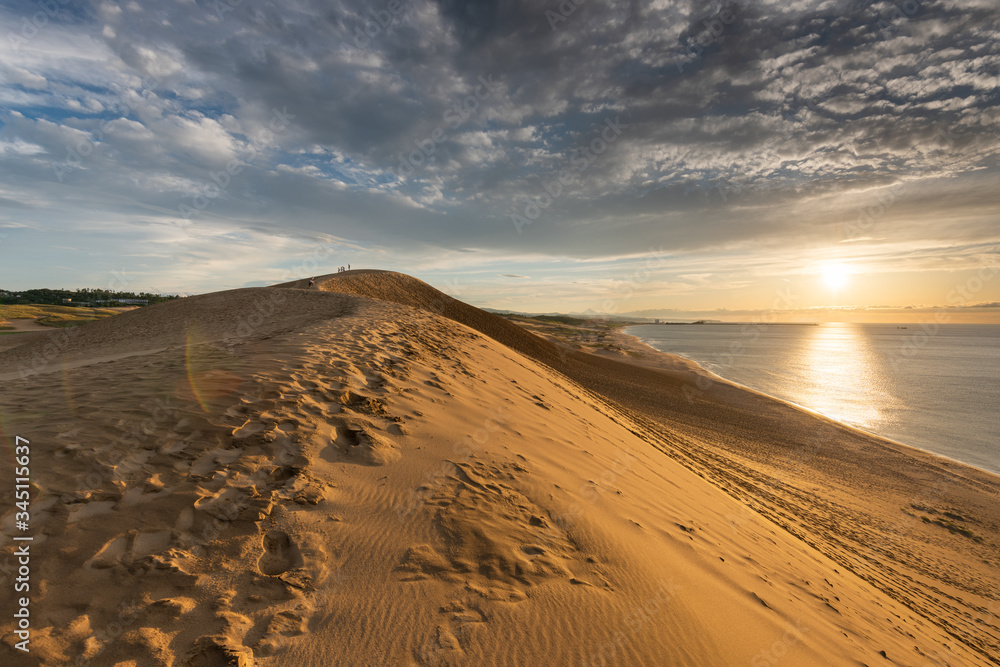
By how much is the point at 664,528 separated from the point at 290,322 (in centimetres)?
1107

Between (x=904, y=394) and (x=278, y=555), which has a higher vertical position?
(x=278, y=555)

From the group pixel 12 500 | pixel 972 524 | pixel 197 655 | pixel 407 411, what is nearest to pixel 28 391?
pixel 12 500

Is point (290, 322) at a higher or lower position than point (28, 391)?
higher

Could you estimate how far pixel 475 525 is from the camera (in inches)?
131

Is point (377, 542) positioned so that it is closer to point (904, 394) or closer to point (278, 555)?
point (278, 555)

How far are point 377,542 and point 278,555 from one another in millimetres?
658

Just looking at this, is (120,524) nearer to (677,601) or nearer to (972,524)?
(677,601)

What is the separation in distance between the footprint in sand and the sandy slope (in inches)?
0.5

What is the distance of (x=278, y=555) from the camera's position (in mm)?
2725

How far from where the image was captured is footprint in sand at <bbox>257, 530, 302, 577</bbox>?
8.58ft

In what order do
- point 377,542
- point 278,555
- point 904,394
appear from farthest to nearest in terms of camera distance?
point 904,394 → point 377,542 → point 278,555

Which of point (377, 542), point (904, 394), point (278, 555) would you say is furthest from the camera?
point (904, 394)

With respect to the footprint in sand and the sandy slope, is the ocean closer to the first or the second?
the sandy slope

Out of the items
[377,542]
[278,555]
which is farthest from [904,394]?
[278,555]
